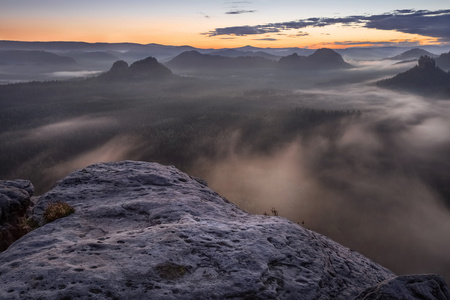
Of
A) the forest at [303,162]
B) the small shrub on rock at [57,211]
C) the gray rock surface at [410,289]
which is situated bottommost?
the forest at [303,162]

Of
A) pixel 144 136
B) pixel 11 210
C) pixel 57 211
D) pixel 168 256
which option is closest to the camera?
pixel 168 256

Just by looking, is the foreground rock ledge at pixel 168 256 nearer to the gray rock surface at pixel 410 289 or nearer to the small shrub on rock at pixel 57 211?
the small shrub on rock at pixel 57 211

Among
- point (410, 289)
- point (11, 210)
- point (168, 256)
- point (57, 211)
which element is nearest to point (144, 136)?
point (11, 210)

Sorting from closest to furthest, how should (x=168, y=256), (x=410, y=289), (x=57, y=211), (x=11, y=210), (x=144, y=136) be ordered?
(x=410, y=289)
(x=168, y=256)
(x=57, y=211)
(x=11, y=210)
(x=144, y=136)

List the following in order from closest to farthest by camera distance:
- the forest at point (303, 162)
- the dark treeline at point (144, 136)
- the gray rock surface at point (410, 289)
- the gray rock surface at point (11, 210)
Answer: the gray rock surface at point (410, 289), the gray rock surface at point (11, 210), the forest at point (303, 162), the dark treeline at point (144, 136)

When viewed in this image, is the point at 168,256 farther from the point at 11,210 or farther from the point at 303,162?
the point at 303,162

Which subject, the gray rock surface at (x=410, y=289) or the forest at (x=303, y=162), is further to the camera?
the forest at (x=303, y=162)

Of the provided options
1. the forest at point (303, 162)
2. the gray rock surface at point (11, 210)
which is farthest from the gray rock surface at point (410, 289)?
the forest at point (303, 162)

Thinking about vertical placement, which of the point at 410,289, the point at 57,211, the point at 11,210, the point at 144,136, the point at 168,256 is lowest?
the point at 144,136
